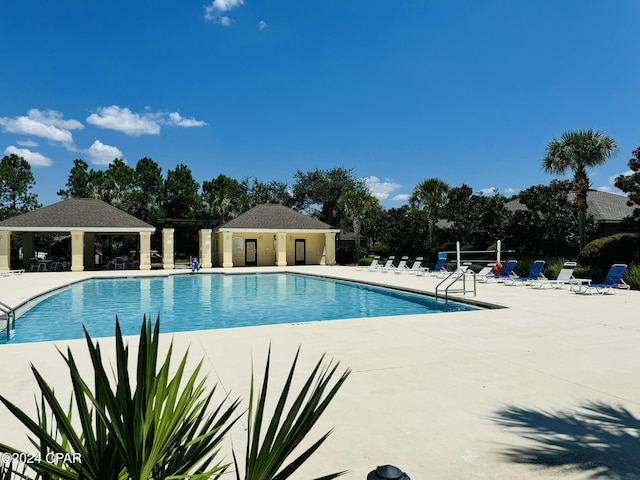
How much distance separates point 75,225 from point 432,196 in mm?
25074

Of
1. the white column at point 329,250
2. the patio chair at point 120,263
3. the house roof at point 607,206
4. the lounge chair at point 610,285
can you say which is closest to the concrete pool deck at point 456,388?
the lounge chair at point 610,285

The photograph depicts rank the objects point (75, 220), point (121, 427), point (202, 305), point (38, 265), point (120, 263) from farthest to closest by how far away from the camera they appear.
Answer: point (120, 263), point (75, 220), point (38, 265), point (202, 305), point (121, 427)

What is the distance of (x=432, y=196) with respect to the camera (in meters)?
32.7

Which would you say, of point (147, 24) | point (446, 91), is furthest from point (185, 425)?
point (446, 91)

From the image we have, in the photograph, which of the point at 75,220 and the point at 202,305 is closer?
the point at 202,305

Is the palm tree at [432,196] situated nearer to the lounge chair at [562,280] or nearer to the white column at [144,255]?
the lounge chair at [562,280]

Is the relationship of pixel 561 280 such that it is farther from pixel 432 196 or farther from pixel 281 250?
pixel 281 250

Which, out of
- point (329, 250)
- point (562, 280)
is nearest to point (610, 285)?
point (562, 280)

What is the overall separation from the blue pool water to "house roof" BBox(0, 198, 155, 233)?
703 cm

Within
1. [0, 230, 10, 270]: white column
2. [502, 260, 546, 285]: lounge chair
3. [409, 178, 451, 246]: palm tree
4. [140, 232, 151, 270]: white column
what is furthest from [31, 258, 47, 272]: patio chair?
[502, 260, 546, 285]: lounge chair

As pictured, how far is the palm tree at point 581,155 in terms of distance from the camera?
21888mm

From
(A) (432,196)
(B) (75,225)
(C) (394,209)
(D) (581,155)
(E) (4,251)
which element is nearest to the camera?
(D) (581,155)

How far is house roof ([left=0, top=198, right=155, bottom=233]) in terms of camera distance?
29203mm

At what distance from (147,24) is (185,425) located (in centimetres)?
2241
